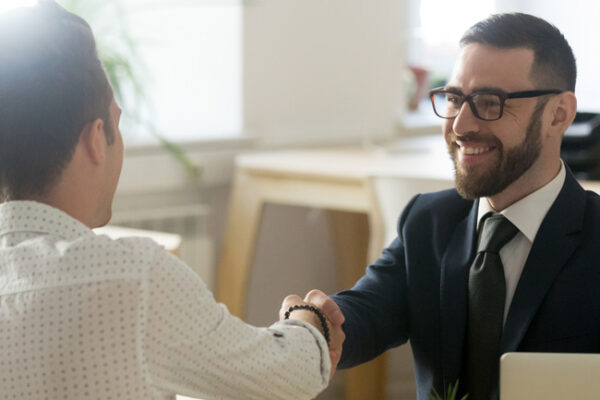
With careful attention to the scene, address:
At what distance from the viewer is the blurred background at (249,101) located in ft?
10.4

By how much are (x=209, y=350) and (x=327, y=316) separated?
0.47 meters

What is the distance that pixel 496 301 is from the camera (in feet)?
5.01

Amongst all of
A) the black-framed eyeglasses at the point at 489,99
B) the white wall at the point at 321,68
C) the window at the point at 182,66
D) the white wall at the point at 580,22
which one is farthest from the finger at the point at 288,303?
the white wall at the point at 580,22

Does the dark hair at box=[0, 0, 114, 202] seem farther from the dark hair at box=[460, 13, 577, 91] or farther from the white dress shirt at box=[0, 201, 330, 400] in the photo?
the dark hair at box=[460, 13, 577, 91]

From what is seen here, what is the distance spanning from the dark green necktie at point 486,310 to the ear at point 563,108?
0.63 ft

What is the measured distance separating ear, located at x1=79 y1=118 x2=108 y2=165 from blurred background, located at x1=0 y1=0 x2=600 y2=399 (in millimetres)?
1813

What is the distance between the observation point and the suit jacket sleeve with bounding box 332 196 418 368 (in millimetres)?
1645

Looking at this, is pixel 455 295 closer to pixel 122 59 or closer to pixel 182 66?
pixel 122 59

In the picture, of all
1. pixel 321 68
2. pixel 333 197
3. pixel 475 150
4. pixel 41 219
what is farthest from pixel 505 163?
pixel 321 68

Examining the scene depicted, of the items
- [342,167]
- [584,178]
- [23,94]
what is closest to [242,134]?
[342,167]

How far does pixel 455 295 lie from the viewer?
62.5 inches

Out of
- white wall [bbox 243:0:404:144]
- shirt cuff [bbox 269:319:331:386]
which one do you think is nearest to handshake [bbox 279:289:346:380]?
shirt cuff [bbox 269:319:331:386]

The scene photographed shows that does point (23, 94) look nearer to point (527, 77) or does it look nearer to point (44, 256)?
point (44, 256)

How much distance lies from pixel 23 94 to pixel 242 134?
7.69 ft
